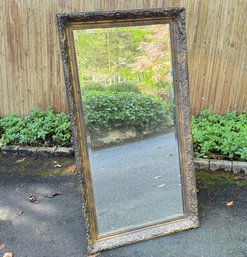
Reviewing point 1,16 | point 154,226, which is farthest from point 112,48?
point 1,16

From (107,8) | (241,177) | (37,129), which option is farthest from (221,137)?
(37,129)

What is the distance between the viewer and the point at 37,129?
355 centimetres

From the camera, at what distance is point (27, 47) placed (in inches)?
147

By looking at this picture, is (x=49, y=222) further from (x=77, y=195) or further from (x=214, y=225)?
(x=214, y=225)

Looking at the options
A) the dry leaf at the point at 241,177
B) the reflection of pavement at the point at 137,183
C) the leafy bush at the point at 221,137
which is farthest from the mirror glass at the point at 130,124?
the leafy bush at the point at 221,137

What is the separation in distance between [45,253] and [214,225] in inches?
48.7

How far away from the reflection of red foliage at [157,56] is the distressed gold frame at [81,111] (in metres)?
0.04

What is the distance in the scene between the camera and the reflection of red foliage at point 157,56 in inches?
68.4

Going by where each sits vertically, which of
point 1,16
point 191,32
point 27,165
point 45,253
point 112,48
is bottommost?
point 45,253

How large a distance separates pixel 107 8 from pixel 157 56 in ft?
6.64

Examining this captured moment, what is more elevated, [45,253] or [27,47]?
[27,47]

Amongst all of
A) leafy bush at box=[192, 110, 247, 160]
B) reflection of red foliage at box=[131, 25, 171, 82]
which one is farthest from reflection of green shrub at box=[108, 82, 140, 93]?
leafy bush at box=[192, 110, 247, 160]

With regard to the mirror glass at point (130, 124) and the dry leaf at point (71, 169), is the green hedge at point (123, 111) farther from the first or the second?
the dry leaf at point (71, 169)

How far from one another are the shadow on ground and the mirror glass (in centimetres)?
20
